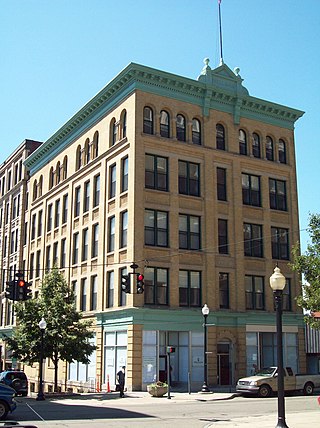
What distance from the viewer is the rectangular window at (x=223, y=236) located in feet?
136

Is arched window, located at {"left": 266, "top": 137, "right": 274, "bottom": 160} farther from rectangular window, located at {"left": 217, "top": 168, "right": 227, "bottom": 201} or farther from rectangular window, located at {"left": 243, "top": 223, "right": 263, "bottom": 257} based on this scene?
rectangular window, located at {"left": 243, "top": 223, "right": 263, "bottom": 257}

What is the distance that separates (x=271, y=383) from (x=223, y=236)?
12.8m

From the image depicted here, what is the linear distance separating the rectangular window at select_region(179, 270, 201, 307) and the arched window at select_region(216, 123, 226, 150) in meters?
9.90

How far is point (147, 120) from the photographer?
39906mm

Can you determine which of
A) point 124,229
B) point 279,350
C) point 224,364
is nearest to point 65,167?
point 124,229

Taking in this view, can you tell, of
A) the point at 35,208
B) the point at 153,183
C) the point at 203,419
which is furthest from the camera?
the point at 35,208

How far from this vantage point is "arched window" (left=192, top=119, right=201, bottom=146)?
138 feet

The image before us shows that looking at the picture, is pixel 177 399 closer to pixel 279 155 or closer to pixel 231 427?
pixel 231 427

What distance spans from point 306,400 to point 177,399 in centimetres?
651

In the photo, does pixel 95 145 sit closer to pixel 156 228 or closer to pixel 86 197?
pixel 86 197

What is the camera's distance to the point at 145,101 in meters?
39.6

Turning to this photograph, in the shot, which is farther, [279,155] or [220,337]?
[279,155]

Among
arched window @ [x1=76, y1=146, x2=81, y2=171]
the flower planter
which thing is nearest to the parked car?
the flower planter

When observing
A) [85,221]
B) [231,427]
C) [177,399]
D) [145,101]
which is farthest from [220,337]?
[231,427]
